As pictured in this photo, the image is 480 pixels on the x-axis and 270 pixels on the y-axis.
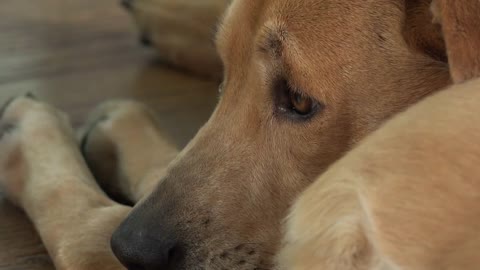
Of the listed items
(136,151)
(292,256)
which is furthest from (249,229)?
(136,151)

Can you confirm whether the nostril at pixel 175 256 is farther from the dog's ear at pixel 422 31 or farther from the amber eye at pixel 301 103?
the dog's ear at pixel 422 31

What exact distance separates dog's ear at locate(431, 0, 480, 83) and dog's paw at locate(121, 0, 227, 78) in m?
1.75

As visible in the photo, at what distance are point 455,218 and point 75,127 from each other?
6.09 ft

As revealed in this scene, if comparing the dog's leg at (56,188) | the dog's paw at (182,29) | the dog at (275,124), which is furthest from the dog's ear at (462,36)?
the dog's paw at (182,29)

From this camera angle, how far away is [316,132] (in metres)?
1.58

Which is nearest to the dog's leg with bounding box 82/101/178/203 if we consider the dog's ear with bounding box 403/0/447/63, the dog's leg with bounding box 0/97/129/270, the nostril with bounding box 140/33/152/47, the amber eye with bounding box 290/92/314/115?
the dog's leg with bounding box 0/97/129/270

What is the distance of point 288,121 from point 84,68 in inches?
76.8

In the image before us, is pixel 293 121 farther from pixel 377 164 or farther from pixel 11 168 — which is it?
pixel 11 168

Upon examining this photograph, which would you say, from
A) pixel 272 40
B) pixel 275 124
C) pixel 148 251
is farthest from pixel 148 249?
pixel 272 40

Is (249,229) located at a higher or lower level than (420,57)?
lower

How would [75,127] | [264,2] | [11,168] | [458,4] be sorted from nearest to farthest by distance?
[458,4], [264,2], [11,168], [75,127]

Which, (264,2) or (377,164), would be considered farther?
(264,2)

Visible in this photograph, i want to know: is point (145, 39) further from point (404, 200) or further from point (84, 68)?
point (404, 200)

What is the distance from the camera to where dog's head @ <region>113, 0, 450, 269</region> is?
1.54 m
